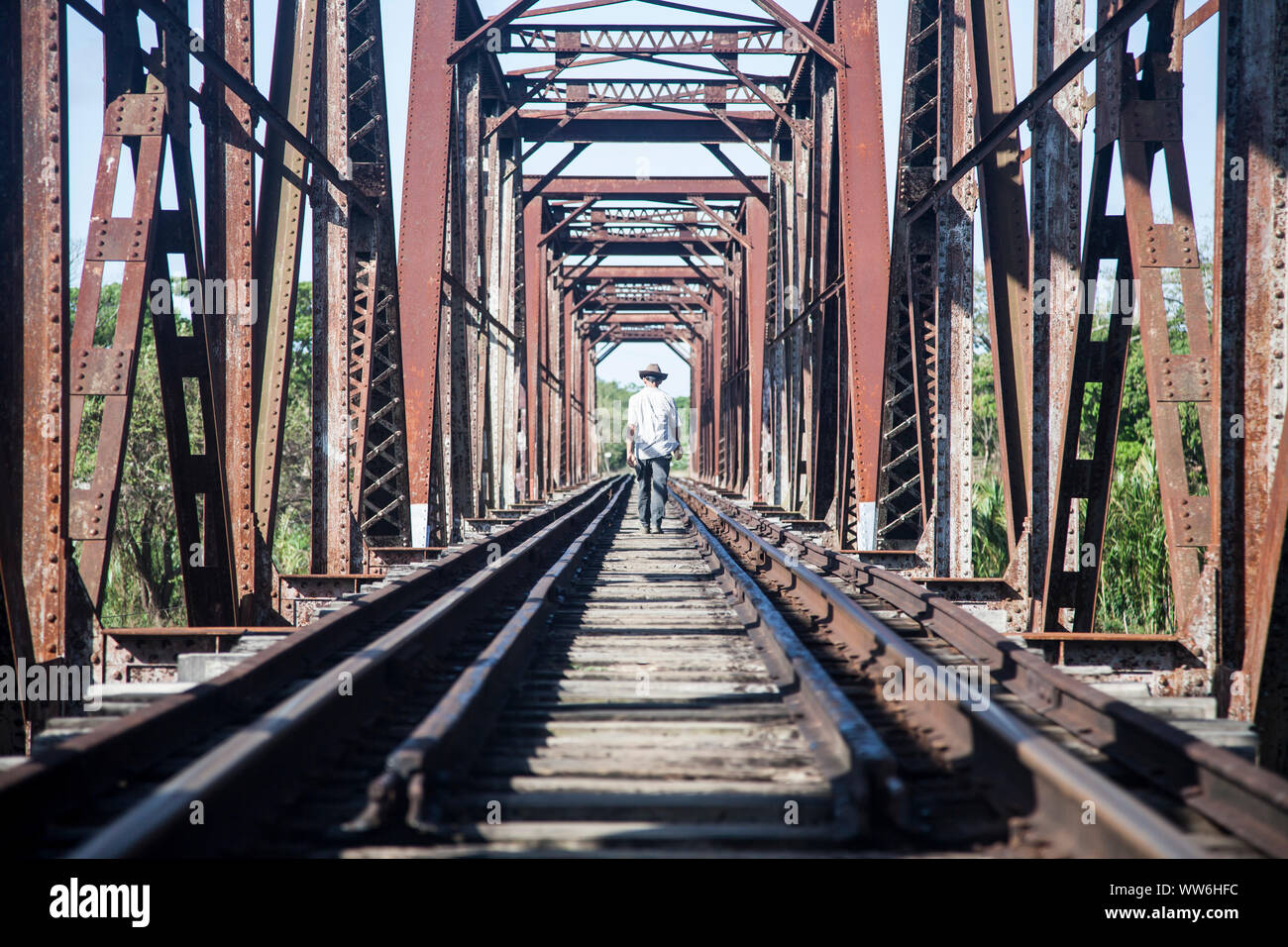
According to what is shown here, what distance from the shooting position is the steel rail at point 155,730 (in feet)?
8.41

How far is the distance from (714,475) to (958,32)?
117 feet

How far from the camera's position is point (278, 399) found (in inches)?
307

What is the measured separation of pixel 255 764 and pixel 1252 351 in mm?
3891

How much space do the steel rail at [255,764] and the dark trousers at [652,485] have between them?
28.0 feet

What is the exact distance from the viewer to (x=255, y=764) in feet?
8.95

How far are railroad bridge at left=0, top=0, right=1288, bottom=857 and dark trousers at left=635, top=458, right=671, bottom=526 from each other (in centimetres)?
48

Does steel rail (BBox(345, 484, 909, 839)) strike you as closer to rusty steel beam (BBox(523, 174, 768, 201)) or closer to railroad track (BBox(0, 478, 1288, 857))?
railroad track (BBox(0, 478, 1288, 857))

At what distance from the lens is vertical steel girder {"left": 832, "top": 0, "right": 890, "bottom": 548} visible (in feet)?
33.2

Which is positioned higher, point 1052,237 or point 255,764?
point 1052,237

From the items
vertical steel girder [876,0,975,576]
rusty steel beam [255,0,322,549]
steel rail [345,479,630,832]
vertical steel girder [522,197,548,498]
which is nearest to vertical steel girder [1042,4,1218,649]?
vertical steel girder [876,0,975,576]

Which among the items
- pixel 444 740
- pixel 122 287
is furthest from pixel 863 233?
pixel 444 740

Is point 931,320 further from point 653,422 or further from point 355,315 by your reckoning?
point 355,315

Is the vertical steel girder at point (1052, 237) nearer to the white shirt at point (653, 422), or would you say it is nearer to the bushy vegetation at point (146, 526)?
the white shirt at point (653, 422)
